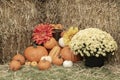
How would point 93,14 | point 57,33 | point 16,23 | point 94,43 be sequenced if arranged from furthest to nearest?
point 57,33
point 16,23
point 93,14
point 94,43

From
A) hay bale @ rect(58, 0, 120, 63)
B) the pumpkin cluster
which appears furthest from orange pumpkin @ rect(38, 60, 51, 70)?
hay bale @ rect(58, 0, 120, 63)

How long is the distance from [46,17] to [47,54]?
0.62m

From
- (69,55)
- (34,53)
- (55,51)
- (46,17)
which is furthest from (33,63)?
(46,17)

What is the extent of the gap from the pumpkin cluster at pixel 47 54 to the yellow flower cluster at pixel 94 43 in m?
0.31

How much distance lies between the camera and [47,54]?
5410 mm

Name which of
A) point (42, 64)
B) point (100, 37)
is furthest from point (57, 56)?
point (100, 37)

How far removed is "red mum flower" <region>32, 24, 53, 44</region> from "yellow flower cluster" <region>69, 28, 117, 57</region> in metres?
0.63

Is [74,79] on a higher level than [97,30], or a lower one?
lower

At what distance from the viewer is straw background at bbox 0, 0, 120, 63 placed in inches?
197

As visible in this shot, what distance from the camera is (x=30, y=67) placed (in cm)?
500

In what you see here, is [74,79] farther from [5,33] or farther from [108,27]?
[5,33]

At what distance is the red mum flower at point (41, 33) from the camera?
5.39 metres

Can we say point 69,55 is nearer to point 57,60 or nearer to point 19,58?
point 57,60

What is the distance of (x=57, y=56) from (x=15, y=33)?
0.75m
